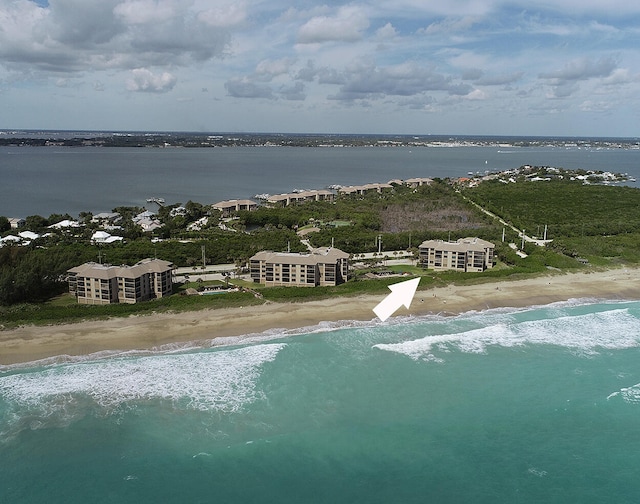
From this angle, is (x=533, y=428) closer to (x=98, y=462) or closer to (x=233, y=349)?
(x=233, y=349)

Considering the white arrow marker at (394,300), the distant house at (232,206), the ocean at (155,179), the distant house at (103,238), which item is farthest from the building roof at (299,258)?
the ocean at (155,179)

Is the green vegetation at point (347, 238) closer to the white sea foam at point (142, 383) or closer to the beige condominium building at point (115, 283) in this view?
the beige condominium building at point (115, 283)

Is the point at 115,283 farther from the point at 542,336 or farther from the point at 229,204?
the point at 229,204

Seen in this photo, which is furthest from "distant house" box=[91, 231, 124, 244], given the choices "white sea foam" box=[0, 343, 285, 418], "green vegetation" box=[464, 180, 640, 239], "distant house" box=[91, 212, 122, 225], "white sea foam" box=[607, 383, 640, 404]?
"green vegetation" box=[464, 180, 640, 239]

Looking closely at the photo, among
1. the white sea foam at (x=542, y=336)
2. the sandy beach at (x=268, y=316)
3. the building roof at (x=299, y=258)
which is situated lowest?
the white sea foam at (x=542, y=336)

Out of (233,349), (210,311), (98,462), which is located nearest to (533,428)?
(233,349)

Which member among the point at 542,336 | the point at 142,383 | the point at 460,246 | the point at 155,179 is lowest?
the point at 142,383

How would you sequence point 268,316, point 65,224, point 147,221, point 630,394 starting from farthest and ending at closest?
point 147,221, point 65,224, point 268,316, point 630,394

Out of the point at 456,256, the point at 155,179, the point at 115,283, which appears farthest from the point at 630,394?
the point at 155,179
